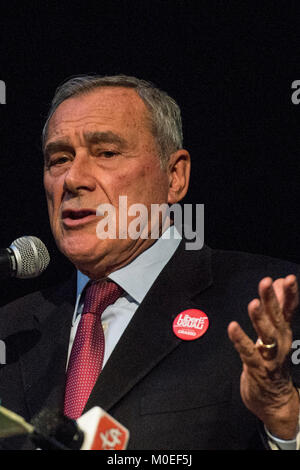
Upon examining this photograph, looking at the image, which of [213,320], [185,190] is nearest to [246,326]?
[213,320]

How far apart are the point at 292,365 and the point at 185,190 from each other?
1.03m

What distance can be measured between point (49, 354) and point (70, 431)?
1032mm

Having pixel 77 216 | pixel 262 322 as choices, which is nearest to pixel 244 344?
pixel 262 322

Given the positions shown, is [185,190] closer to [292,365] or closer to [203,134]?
[203,134]

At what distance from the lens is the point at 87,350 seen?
2029 millimetres

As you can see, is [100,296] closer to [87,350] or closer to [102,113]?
[87,350]

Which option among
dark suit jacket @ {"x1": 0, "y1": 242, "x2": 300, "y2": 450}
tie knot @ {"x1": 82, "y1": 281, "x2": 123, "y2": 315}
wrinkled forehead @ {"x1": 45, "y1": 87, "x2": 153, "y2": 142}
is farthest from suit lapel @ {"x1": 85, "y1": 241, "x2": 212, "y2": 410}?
wrinkled forehead @ {"x1": 45, "y1": 87, "x2": 153, "y2": 142}

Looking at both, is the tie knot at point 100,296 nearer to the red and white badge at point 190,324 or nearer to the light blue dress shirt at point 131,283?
the light blue dress shirt at point 131,283

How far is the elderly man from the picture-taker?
1.63 metres

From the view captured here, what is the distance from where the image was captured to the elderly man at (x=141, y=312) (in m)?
1.63

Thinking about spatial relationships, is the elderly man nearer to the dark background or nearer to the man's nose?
the man's nose

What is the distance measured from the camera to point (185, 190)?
2.63 meters

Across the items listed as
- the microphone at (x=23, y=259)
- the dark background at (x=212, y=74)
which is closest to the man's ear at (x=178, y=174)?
the dark background at (x=212, y=74)
